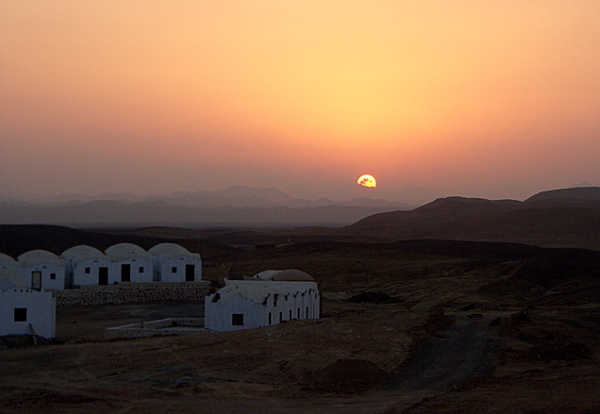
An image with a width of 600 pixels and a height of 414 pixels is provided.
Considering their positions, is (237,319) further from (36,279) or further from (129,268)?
(36,279)

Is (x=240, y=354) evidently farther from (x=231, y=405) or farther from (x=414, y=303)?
(x=414, y=303)

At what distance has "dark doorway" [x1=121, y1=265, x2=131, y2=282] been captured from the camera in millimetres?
44688

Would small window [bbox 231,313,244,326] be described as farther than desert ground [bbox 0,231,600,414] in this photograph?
Yes

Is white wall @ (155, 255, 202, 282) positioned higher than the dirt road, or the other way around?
white wall @ (155, 255, 202, 282)

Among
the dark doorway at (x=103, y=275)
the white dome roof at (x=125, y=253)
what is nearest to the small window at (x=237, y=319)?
the white dome roof at (x=125, y=253)

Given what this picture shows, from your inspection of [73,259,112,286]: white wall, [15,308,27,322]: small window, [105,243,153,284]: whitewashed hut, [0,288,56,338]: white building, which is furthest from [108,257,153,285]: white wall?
[15,308,27,322]: small window

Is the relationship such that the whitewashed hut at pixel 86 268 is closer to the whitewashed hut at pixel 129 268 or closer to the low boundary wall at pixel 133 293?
the whitewashed hut at pixel 129 268

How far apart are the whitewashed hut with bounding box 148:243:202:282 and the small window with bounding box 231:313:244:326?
1472 centimetres

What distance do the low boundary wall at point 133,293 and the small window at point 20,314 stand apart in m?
11.6

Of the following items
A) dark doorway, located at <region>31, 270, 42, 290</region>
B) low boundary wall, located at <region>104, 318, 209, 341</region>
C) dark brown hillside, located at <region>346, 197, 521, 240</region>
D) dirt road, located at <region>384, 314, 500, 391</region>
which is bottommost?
low boundary wall, located at <region>104, 318, 209, 341</region>

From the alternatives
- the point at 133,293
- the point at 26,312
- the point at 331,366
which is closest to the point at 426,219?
the point at 133,293

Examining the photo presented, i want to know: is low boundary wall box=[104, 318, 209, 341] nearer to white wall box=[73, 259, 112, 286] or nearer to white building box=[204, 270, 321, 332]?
white building box=[204, 270, 321, 332]

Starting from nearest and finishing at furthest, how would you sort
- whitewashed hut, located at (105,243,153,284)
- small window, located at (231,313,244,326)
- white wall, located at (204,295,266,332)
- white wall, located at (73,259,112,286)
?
1. white wall, located at (204,295,266,332)
2. small window, located at (231,313,244,326)
3. white wall, located at (73,259,112,286)
4. whitewashed hut, located at (105,243,153,284)

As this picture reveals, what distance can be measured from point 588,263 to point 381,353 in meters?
38.1
